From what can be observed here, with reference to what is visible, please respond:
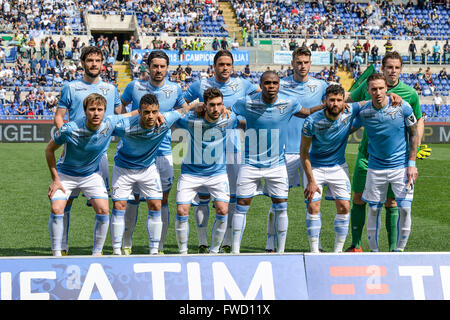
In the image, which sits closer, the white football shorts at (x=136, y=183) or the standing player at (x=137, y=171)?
the standing player at (x=137, y=171)

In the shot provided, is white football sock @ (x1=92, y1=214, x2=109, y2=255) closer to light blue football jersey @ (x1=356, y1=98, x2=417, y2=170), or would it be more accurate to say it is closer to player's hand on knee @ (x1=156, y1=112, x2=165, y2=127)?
player's hand on knee @ (x1=156, y1=112, x2=165, y2=127)

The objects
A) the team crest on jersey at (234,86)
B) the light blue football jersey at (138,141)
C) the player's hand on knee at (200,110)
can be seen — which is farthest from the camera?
the team crest on jersey at (234,86)

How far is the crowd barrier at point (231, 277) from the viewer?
Result: 16.7 feet

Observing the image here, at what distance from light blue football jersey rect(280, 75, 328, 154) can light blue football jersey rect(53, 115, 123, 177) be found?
2184 mm

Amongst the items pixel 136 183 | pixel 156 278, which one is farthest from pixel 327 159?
pixel 156 278

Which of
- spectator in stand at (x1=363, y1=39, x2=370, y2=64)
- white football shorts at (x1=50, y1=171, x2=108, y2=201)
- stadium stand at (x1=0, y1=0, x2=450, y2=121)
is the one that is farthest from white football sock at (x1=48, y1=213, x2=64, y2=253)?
spectator in stand at (x1=363, y1=39, x2=370, y2=64)

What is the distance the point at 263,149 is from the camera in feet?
23.9

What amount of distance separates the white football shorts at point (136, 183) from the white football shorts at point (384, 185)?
2427 millimetres

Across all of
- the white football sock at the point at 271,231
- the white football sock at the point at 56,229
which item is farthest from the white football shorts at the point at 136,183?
the white football sock at the point at 271,231

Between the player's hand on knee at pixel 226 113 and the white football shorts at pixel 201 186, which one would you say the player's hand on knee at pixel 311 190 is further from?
the player's hand on knee at pixel 226 113

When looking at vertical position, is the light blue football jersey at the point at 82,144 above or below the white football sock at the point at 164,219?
above

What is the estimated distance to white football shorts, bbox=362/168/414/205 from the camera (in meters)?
7.27
